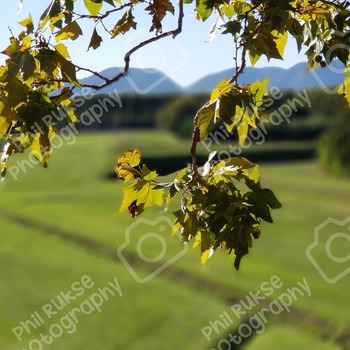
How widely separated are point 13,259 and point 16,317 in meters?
5.68

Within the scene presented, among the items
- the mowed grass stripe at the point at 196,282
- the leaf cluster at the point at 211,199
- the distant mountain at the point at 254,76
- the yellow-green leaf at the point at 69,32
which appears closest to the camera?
the leaf cluster at the point at 211,199

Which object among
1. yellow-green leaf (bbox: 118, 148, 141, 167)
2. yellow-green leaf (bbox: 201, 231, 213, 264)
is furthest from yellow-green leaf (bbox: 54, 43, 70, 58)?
yellow-green leaf (bbox: 201, 231, 213, 264)

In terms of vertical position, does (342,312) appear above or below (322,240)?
above

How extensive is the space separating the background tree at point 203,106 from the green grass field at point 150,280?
10.9 metres

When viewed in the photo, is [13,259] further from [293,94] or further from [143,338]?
[293,94]

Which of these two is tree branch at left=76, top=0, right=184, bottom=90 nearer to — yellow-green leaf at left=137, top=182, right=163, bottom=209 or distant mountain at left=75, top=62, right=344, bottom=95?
distant mountain at left=75, top=62, right=344, bottom=95

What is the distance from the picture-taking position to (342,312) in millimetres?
13367

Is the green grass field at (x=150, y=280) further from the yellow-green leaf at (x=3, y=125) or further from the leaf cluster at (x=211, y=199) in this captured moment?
the yellow-green leaf at (x=3, y=125)

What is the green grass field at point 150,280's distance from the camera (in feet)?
42.3

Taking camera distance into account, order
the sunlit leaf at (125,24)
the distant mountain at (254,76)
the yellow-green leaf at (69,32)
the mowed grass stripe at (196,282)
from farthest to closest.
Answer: the mowed grass stripe at (196,282)
the distant mountain at (254,76)
the sunlit leaf at (125,24)
the yellow-green leaf at (69,32)

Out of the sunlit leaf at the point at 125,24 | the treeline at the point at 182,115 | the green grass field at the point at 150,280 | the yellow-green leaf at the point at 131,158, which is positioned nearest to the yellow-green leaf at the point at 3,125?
the yellow-green leaf at the point at 131,158

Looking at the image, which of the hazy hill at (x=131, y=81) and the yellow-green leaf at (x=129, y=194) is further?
the hazy hill at (x=131, y=81)

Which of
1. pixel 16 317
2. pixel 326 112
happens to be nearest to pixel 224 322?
pixel 16 317

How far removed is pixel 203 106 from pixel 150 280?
641 inches
